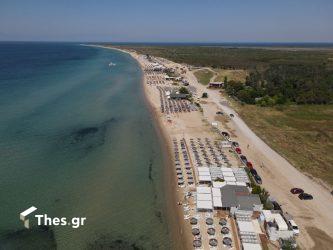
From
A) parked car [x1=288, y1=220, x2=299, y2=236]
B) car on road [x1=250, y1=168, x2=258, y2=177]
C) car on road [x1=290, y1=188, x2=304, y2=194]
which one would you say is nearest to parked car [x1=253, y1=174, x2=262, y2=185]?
car on road [x1=250, y1=168, x2=258, y2=177]

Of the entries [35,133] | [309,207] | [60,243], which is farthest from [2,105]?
[309,207]

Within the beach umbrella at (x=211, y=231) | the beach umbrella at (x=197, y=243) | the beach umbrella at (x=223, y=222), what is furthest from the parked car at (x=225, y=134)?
the beach umbrella at (x=197, y=243)

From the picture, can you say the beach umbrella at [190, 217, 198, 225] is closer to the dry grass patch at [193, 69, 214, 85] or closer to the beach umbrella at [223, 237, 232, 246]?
the beach umbrella at [223, 237, 232, 246]

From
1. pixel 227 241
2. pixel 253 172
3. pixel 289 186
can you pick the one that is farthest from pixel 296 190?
pixel 227 241

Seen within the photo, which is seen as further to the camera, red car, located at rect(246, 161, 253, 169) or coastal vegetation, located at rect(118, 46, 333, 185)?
coastal vegetation, located at rect(118, 46, 333, 185)

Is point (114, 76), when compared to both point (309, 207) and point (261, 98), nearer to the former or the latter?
point (261, 98)

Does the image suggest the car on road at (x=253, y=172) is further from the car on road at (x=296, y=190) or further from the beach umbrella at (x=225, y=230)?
the beach umbrella at (x=225, y=230)
